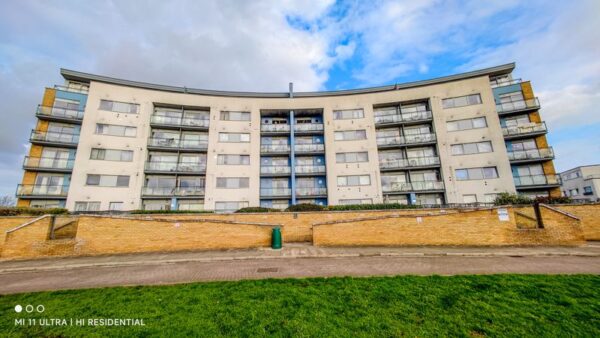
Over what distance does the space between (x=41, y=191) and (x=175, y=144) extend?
43.6 feet

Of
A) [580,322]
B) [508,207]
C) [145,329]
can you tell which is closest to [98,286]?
[145,329]

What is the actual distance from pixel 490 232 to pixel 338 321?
12626 millimetres

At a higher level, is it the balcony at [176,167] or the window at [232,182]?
the balcony at [176,167]

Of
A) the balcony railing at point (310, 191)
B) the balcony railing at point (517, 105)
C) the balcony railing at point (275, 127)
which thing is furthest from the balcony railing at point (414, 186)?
the balcony railing at point (275, 127)

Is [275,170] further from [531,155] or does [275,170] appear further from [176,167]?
[531,155]

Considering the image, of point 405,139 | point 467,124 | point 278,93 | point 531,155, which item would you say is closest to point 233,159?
point 278,93

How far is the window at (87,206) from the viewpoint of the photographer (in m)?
24.2

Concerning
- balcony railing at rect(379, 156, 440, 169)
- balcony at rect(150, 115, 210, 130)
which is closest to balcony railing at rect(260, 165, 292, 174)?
balcony at rect(150, 115, 210, 130)

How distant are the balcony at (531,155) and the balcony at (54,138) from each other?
160 ft

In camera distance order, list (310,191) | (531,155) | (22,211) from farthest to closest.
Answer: (310,191) < (531,155) < (22,211)

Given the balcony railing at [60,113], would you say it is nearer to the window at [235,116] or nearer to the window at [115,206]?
the window at [115,206]

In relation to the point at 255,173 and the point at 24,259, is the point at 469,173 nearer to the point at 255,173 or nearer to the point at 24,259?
the point at 255,173

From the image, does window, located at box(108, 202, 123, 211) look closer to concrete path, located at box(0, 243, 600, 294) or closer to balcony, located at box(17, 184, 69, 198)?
balcony, located at box(17, 184, 69, 198)

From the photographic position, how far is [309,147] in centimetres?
3081
